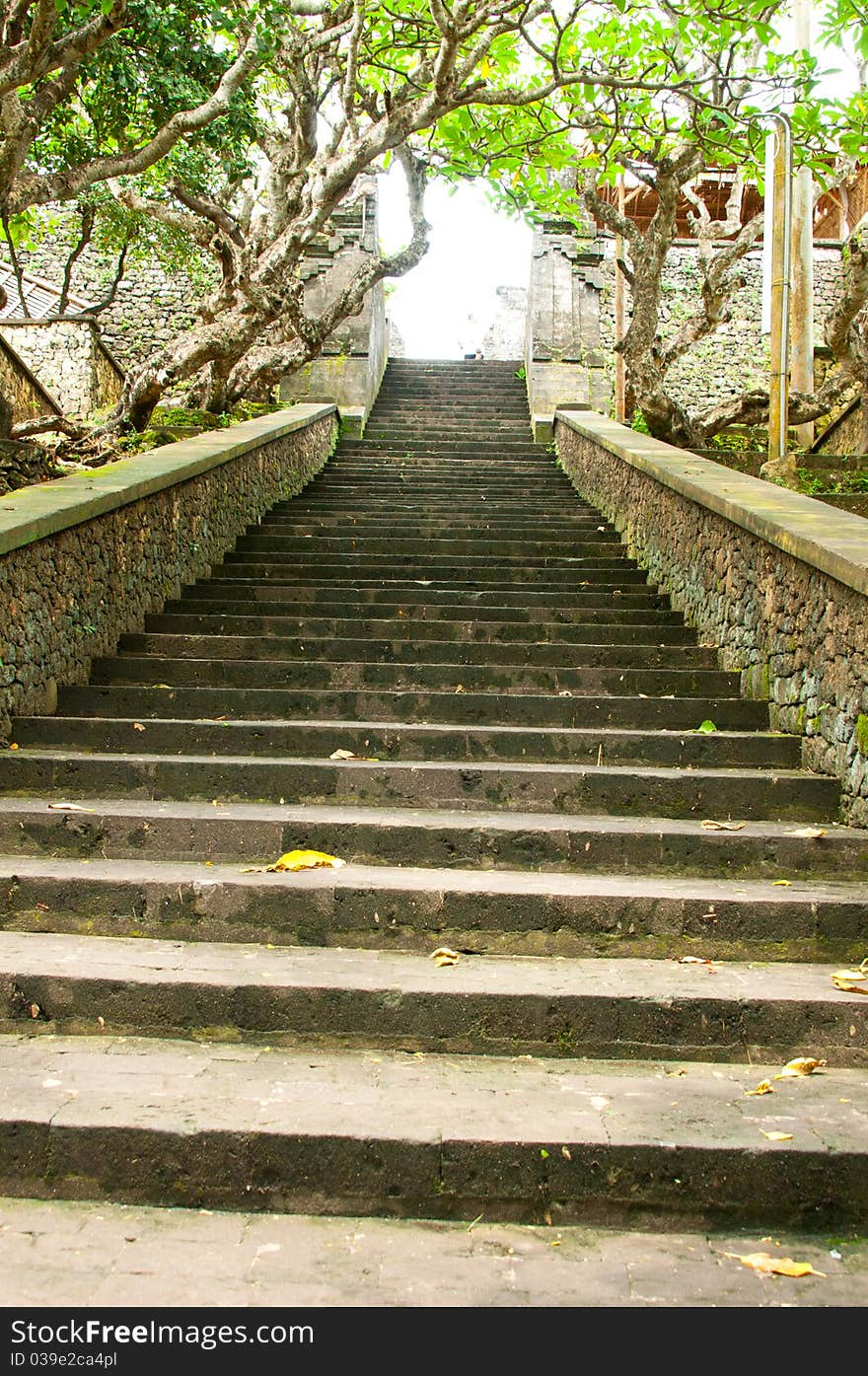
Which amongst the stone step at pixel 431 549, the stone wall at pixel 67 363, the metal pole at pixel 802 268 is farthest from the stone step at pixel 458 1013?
the stone wall at pixel 67 363

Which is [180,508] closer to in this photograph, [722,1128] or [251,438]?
[251,438]

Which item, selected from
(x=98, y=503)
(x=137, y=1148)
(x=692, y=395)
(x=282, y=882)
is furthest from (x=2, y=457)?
(x=692, y=395)

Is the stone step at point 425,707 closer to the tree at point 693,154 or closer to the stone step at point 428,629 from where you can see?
the stone step at point 428,629

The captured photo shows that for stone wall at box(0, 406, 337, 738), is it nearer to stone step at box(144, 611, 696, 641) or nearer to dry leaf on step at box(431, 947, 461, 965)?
stone step at box(144, 611, 696, 641)

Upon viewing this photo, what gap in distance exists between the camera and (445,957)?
145 inches

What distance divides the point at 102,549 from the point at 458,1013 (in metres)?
3.64

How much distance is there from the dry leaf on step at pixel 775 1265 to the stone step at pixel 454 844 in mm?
1662

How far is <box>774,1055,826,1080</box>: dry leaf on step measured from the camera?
3.22 metres

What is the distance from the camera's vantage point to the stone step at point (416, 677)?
19.1 feet

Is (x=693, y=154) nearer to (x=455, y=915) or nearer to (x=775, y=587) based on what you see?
(x=775, y=587)

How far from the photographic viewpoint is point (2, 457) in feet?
23.7

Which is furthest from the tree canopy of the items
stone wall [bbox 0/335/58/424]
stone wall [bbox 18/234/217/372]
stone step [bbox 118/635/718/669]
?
stone wall [bbox 18/234/217/372]
